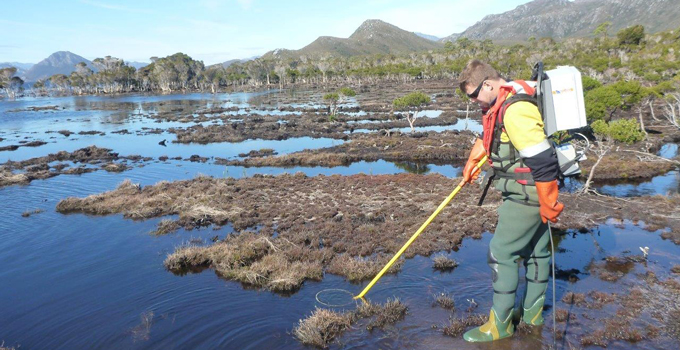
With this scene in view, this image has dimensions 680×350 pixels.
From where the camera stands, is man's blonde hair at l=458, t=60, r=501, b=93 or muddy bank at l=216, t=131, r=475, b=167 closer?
man's blonde hair at l=458, t=60, r=501, b=93

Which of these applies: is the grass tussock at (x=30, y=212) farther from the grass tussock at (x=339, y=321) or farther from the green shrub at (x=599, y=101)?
the green shrub at (x=599, y=101)

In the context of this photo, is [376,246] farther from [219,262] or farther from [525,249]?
[525,249]

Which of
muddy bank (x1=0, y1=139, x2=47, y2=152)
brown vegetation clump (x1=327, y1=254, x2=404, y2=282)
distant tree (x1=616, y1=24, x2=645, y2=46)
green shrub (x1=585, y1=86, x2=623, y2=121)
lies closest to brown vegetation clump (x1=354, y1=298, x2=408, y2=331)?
brown vegetation clump (x1=327, y1=254, x2=404, y2=282)

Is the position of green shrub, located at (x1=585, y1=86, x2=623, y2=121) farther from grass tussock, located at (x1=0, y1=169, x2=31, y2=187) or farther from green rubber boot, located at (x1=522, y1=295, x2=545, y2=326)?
grass tussock, located at (x1=0, y1=169, x2=31, y2=187)

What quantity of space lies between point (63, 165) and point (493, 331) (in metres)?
32.7

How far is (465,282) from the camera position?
25.6 ft

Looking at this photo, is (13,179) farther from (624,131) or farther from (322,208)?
(624,131)

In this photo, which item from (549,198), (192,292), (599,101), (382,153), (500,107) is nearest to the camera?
(549,198)

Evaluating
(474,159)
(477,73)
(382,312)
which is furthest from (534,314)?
(477,73)

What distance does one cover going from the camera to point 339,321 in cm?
621

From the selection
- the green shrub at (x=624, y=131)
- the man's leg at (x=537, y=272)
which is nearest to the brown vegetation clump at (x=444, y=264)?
the man's leg at (x=537, y=272)

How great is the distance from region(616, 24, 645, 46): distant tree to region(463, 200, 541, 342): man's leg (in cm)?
10117

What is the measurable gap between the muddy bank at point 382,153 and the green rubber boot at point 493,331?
2203cm

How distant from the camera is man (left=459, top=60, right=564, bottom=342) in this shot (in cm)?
421
